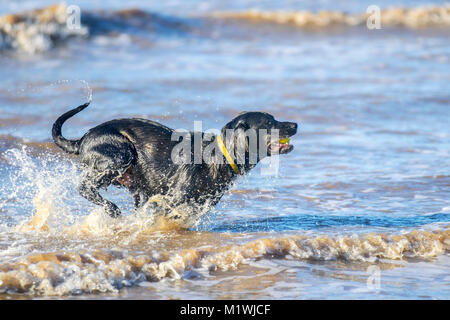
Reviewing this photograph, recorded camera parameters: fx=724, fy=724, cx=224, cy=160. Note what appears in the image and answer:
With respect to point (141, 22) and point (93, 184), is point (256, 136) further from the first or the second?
point (141, 22)

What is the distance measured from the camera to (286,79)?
13.6 meters

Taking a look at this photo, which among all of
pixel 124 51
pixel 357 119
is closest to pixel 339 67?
pixel 357 119

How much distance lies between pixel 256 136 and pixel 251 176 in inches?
90.7

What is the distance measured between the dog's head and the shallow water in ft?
2.42

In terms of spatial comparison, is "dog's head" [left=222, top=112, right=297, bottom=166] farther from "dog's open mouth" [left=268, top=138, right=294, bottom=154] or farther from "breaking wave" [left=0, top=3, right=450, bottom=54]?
"breaking wave" [left=0, top=3, right=450, bottom=54]

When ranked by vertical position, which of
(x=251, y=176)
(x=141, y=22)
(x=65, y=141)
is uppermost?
(x=141, y=22)

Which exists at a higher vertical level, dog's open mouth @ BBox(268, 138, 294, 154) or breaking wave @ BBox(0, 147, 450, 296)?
dog's open mouth @ BBox(268, 138, 294, 154)

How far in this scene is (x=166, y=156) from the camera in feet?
20.7

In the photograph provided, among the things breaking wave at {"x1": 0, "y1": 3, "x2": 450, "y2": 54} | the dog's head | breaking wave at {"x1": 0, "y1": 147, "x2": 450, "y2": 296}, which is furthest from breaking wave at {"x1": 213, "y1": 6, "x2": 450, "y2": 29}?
the dog's head

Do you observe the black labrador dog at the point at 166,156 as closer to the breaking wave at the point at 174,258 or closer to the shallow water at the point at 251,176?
the shallow water at the point at 251,176

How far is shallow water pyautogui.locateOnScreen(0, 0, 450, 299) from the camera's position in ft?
18.0

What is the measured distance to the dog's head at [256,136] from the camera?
20.2ft

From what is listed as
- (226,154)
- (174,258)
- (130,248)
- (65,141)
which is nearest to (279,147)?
→ (226,154)
